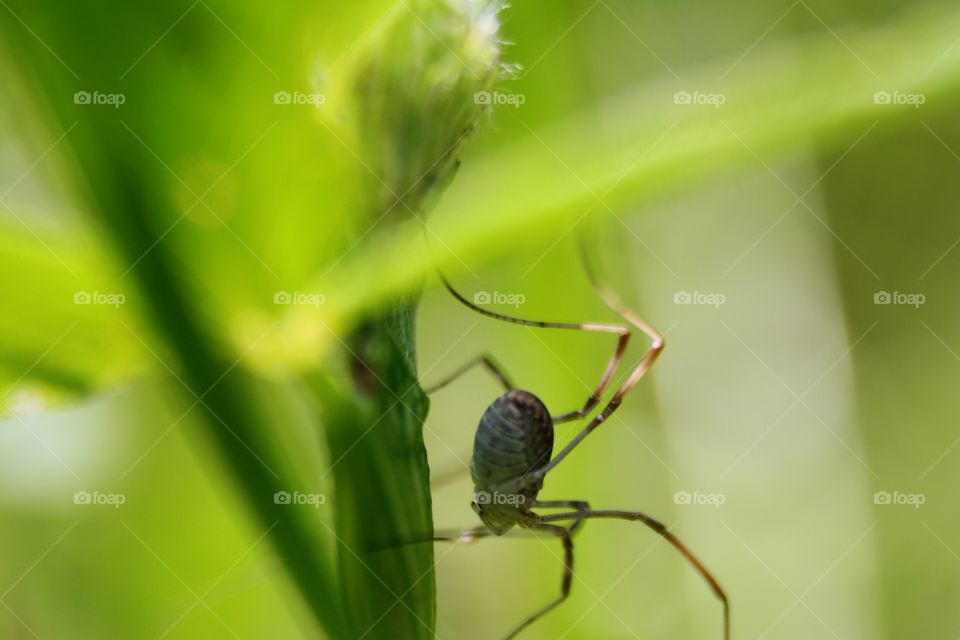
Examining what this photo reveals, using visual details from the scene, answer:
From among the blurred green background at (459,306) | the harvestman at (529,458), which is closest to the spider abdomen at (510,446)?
the harvestman at (529,458)

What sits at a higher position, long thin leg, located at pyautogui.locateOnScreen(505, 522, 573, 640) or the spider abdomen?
the spider abdomen

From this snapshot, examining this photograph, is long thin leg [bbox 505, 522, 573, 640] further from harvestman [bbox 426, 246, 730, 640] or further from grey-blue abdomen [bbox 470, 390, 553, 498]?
grey-blue abdomen [bbox 470, 390, 553, 498]

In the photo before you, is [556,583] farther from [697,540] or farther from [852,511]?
[852,511]

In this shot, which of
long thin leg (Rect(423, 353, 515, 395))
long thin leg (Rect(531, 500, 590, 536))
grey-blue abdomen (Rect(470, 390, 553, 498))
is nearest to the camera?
grey-blue abdomen (Rect(470, 390, 553, 498))

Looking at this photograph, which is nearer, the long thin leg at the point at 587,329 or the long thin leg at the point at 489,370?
the long thin leg at the point at 587,329

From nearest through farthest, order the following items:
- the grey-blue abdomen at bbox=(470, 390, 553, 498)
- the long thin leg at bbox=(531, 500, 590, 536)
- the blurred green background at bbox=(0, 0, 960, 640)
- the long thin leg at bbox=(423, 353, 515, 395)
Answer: the blurred green background at bbox=(0, 0, 960, 640), the grey-blue abdomen at bbox=(470, 390, 553, 498), the long thin leg at bbox=(531, 500, 590, 536), the long thin leg at bbox=(423, 353, 515, 395)

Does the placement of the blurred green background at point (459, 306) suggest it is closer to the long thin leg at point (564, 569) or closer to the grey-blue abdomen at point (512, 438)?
the long thin leg at point (564, 569)

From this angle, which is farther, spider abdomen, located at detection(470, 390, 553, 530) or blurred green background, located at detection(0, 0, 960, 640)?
spider abdomen, located at detection(470, 390, 553, 530)

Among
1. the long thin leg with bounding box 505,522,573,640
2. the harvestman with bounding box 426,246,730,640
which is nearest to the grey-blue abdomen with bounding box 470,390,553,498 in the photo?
the harvestman with bounding box 426,246,730,640
